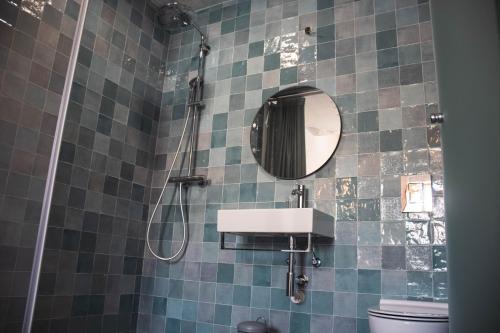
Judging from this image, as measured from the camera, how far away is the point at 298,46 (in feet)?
8.27

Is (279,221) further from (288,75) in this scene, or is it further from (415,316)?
(288,75)

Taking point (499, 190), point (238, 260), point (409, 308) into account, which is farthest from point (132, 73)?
point (499, 190)

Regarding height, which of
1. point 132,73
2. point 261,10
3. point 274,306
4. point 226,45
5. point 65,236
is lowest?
point 274,306

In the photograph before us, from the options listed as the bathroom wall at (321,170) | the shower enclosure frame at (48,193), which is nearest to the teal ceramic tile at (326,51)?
the bathroom wall at (321,170)

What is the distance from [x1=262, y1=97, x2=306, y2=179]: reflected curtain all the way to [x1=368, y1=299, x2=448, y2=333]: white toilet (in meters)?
0.91

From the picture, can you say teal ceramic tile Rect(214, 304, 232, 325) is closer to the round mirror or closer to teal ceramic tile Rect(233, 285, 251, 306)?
teal ceramic tile Rect(233, 285, 251, 306)

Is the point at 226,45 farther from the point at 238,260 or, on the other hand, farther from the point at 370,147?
the point at 238,260

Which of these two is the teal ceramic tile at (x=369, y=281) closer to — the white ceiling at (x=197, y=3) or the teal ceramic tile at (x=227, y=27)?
the teal ceramic tile at (x=227, y=27)

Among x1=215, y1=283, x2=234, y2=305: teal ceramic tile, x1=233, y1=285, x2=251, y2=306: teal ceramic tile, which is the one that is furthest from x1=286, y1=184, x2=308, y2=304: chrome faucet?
x1=215, y1=283, x2=234, y2=305: teal ceramic tile

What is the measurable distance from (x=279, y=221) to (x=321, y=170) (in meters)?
0.49

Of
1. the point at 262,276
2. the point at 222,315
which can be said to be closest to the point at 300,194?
the point at 262,276

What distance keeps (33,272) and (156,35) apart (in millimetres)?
2085

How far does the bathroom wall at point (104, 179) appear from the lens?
Answer: 220 centimetres

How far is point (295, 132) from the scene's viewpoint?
239cm
